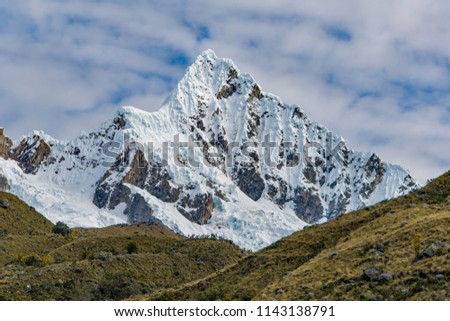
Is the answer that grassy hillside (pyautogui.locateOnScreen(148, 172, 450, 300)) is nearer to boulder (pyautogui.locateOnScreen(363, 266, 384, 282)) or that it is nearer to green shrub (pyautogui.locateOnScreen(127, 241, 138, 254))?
boulder (pyautogui.locateOnScreen(363, 266, 384, 282))

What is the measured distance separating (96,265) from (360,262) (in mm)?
40161

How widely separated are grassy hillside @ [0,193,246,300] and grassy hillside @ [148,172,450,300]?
480 inches

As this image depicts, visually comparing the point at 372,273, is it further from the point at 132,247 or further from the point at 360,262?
the point at 132,247

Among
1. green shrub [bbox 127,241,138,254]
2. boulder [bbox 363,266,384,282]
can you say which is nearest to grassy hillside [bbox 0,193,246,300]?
green shrub [bbox 127,241,138,254]

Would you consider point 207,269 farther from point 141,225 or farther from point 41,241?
point 141,225

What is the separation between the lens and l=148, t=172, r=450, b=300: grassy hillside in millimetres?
39250

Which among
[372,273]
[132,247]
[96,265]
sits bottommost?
[372,273]

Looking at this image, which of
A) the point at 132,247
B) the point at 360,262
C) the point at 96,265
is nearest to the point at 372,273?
the point at 360,262

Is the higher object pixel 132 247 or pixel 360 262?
pixel 132 247

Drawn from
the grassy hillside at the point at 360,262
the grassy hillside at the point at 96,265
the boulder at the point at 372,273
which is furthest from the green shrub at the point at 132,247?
the boulder at the point at 372,273

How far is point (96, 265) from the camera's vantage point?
7694cm
